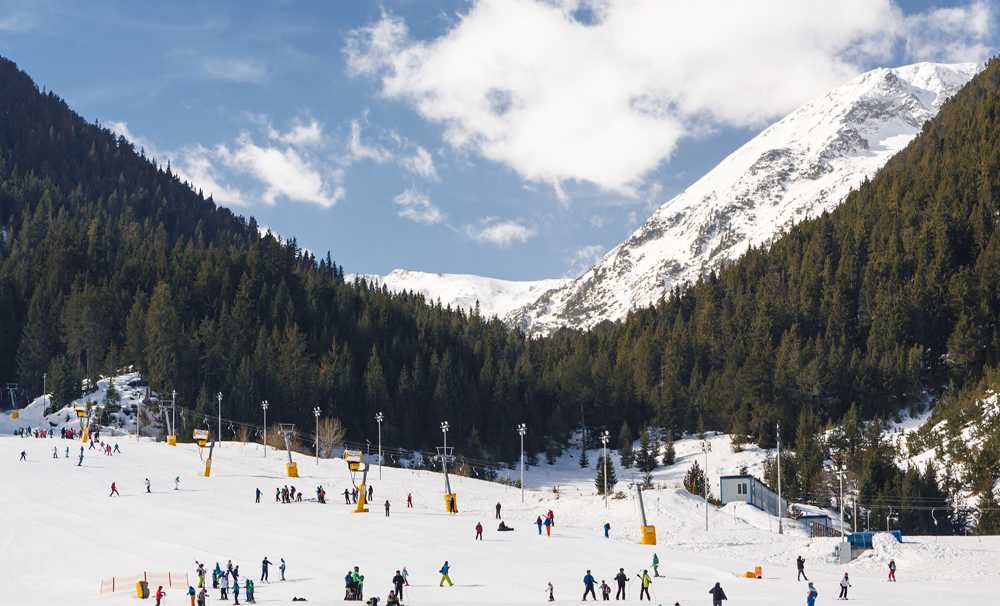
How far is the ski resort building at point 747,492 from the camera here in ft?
289

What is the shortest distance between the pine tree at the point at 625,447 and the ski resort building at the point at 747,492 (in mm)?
41161

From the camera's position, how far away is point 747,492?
88250 mm

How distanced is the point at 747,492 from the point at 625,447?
1890 inches

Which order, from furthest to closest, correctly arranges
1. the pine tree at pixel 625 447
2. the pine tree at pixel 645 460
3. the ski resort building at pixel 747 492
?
1. the pine tree at pixel 625 447
2. the pine tree at pixel 645 460
3. the ski resort building at pixel 747 492

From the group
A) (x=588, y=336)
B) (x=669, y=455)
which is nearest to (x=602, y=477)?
(x=669, y=455)

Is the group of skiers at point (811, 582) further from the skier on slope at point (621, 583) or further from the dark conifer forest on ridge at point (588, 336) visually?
the dark conifer forest on ridge at point (588, 336)

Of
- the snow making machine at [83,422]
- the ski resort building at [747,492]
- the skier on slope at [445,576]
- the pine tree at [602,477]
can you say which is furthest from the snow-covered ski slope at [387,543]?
the pine tree at [602,477]

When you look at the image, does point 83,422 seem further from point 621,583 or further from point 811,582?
point 811,582

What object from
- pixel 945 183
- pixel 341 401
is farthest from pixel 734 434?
pixel 945 183

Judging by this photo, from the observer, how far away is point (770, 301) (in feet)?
530

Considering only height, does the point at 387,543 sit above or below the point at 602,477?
below

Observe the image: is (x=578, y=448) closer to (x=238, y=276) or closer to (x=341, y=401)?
(x=341, y=401)

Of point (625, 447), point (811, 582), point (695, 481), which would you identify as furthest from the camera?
point (625, 447)

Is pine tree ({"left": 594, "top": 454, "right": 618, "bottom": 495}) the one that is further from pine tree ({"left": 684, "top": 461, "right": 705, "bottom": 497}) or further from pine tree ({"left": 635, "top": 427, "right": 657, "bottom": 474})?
pine tree ({"left": 684, "top": 461, "right": 705, "bottom": 497})
